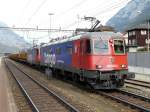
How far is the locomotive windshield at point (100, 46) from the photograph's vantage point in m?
20.0

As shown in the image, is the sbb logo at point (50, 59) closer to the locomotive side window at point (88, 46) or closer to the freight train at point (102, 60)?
the freight train at point (102, 60)

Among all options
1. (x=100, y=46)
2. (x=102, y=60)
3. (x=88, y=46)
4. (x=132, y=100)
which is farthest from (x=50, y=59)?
(x=132, y=100)

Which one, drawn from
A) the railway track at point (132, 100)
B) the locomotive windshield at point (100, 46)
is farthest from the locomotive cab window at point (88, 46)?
the railway track at point (132, 100)

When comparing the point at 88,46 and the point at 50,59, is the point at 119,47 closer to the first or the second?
the point at 88,46

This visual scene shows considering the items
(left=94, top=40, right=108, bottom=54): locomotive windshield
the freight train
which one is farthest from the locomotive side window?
(left=94, top=40, right=108, bottom=54): locomotive windshield

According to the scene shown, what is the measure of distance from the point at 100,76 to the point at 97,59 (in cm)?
102

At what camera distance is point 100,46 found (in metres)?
20.1

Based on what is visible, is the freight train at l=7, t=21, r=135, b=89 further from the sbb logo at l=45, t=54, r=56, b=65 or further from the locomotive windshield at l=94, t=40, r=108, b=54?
the sbb logo at l=45, t=54, r=56, b=65

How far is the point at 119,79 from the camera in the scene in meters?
19.8

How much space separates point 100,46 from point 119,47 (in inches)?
43.2

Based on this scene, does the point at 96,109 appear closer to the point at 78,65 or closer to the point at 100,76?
the point at 100,76

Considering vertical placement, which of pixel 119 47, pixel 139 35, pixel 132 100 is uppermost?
pixel 139 35

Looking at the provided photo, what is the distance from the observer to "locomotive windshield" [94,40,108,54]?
65.5 feet

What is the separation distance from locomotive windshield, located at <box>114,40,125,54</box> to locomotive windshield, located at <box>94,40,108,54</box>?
561 mm
